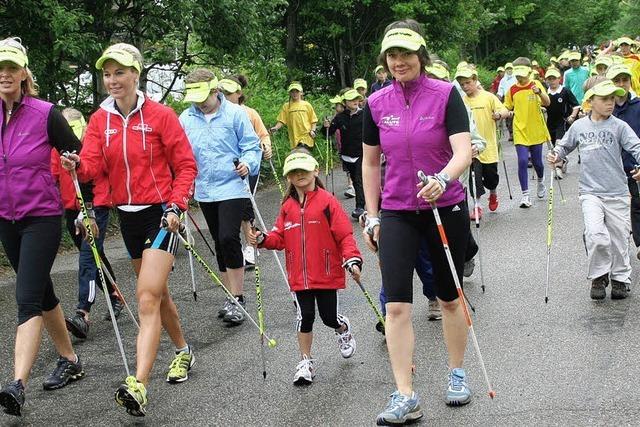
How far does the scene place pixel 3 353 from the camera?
285 inches

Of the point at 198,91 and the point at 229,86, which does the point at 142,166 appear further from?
the point at 229,86

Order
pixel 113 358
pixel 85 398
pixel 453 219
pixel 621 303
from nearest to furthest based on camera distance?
pixel 453 219, pixel 85 398, pixel 113 358, pixel 621 303

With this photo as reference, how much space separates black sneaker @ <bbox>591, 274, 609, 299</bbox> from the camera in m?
7.84

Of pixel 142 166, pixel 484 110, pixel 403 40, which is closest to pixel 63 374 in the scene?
pixel 142 166

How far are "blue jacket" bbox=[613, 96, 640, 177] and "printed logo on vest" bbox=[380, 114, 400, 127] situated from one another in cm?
388

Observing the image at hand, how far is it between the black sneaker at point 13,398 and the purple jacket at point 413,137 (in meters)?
2.35

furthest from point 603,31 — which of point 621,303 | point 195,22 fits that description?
point 621,303

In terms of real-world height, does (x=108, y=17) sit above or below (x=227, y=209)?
above

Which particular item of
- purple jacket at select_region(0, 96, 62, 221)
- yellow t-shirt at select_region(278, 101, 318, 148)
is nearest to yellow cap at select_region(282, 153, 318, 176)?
purple jacket at select_region(0, 96, 62, 221)

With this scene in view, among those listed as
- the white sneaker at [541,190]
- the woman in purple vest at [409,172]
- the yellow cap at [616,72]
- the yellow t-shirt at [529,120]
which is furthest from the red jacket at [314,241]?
the white sneaker at [541,190]

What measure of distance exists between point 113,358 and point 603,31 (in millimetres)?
58309

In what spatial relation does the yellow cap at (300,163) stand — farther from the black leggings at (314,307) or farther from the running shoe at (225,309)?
the running shoe at (225,309)

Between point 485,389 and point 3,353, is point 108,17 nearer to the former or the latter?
point 3,353

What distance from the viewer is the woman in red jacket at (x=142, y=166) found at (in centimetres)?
562
